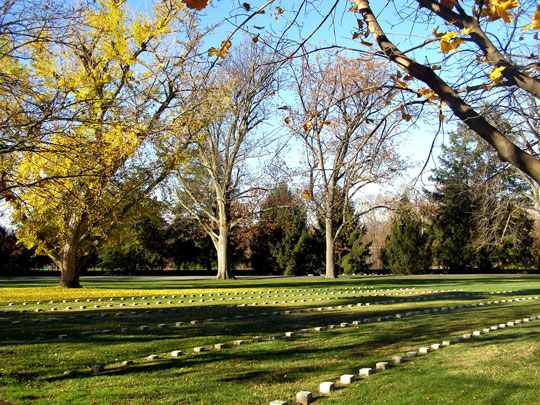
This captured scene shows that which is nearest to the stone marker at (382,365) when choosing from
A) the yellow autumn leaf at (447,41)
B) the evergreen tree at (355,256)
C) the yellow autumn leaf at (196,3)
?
the yellow autumn leaf at (447,41)

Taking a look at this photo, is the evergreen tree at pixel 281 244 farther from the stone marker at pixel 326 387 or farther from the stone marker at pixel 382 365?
the stone marker at pixel 326 387

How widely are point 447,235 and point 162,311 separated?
3938 cm

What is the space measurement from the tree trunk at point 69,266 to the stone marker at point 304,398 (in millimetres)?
17950

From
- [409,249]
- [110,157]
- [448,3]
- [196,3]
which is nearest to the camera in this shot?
[196,3]

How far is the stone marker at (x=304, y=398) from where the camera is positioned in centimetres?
442

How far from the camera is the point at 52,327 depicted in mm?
8477

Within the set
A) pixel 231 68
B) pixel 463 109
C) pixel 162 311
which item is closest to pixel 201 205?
pixel 231 68

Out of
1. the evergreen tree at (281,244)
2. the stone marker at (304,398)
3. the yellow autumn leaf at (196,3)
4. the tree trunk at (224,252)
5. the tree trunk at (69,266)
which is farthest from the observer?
the evergreen tree at (281,244)

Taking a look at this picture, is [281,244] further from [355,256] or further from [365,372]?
[365,372]

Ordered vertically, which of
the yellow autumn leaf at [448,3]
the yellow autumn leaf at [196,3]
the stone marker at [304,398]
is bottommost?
the stone marker at [304,398]

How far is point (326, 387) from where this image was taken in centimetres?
477

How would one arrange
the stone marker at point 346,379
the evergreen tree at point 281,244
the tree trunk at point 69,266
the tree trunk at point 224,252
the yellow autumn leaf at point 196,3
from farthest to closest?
the evergreen tree at point 281,244 → the tree trunk at point 224,252 → the tree trunk at point 69,266 → the stone marker at point 346,379 → the yellow autumn leaf at point 196,3

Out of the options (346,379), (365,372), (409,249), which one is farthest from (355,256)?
(346,379)

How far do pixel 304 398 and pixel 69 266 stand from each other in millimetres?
18344
